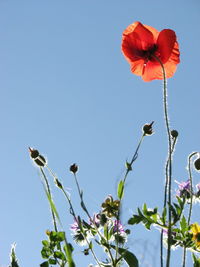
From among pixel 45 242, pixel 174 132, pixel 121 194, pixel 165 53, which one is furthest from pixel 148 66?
pixel 45 242

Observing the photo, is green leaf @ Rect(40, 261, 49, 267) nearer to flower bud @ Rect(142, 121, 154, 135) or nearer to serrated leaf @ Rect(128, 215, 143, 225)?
Answer: serrated leaf @ Rect(128, 215, 143, 225)

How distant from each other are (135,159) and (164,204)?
26 centimetres

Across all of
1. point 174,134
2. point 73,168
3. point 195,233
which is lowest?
point 195,233

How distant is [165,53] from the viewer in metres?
1.92

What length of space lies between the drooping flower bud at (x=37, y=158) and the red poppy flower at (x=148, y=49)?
28.7 inches

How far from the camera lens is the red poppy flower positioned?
187cm

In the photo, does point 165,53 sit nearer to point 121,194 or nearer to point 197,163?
point 197,163

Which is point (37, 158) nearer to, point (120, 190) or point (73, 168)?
point (73, 168)

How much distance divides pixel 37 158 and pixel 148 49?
870 mm

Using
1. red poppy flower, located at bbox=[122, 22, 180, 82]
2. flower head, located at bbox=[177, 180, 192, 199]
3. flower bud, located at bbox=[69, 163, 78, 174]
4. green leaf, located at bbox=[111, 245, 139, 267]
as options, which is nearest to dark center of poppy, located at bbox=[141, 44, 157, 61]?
red poppy flower, located at bbox=[122, 22, 180, 82]

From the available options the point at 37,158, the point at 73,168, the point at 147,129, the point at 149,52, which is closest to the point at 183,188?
the point at 147,129

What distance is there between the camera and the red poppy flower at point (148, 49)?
73.5 inches

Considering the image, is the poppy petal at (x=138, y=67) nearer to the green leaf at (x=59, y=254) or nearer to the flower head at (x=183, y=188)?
the flower head at (x=183, y=188)

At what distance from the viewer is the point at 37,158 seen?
1.42 m
